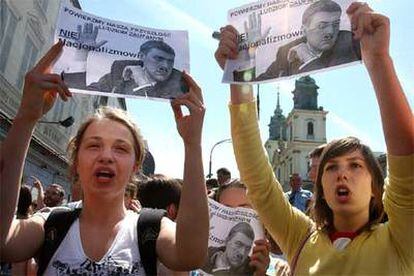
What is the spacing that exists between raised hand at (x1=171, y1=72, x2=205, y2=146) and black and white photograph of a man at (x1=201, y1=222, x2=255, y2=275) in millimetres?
951

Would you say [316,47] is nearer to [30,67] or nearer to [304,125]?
[30,67]

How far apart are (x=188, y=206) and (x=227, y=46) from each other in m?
0.96

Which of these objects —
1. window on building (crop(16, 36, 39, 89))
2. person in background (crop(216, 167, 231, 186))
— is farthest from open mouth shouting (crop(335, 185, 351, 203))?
window on building (crop(16, 36, 39, 89))

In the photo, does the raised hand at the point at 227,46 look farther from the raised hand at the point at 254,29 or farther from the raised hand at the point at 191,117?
the raised hand at the point at 191,117

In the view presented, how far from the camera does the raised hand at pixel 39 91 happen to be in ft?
5.72

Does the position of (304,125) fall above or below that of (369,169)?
above

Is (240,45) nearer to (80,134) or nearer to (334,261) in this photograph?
(80,134)

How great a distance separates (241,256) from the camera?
2510 millimetres

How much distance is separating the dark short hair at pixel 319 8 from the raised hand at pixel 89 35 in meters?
0.98

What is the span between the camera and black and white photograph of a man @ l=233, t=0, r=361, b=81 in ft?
6.77

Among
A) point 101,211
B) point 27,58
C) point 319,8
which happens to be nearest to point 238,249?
point 101,211

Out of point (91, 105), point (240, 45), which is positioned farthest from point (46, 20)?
point (240, 45)

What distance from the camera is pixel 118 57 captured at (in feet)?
7.72

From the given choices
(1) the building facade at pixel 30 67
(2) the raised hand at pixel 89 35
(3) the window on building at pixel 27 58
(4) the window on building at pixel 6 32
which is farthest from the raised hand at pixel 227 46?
(3) the window on building at pixel 27 58
